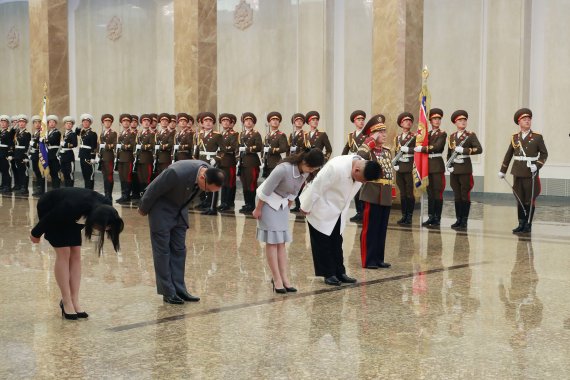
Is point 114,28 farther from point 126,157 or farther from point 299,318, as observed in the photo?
point 299,318

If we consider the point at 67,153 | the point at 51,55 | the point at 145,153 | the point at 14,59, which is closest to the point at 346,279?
the point at 145,153

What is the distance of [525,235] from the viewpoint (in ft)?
38.5

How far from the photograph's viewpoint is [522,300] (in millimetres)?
7395

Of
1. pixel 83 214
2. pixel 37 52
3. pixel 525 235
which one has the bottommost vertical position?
pixel 525 235

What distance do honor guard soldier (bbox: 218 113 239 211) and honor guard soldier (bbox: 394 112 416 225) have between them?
299 centimetres

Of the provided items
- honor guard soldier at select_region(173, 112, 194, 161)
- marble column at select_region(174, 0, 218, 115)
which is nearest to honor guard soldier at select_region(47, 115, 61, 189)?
marble column at select_region(174, 0, 218, 115)

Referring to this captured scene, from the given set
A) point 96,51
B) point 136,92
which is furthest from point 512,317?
point 96,51

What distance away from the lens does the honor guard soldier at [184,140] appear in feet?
51.8

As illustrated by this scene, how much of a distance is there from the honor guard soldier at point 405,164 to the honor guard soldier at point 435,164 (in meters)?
0.26

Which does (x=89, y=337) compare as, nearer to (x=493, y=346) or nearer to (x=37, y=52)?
(x=493, y=346)

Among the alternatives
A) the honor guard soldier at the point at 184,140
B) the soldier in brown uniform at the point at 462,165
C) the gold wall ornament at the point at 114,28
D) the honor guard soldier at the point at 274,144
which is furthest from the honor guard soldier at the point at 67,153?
the gold wall ornament at the point at 114,28

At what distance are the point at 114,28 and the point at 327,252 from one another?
1886 centimetres

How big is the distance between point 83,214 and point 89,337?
912 mm

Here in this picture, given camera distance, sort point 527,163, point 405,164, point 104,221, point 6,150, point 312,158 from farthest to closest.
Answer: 1. point 6,150
2. point 405,164
3. point 527,163
4. point 312,158
5. point 104,221
